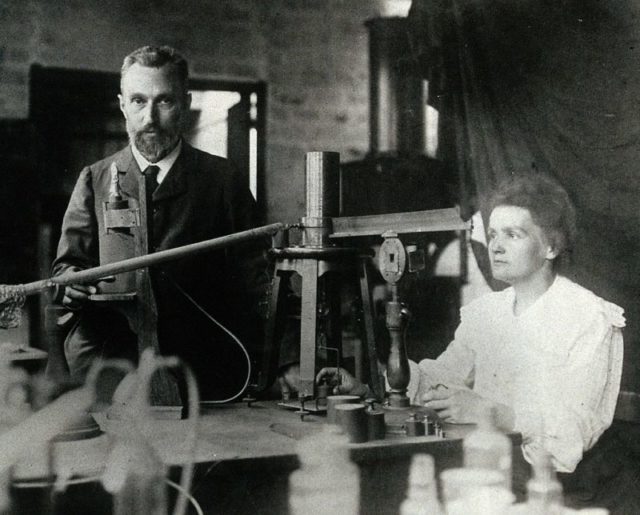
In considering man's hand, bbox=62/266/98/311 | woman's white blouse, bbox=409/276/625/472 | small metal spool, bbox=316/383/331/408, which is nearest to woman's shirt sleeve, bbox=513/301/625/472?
woman's white blouse, bbox=409/276/625/472

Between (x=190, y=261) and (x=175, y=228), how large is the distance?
4.1 inches

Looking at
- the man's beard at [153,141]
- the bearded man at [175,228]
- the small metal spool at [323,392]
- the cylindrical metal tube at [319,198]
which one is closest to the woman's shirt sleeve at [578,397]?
the small metal spool at [323,392]

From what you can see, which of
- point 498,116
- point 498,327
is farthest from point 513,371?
point 498,116

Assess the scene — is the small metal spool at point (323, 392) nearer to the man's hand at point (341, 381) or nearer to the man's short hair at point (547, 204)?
the man's hand at point (341, 381)

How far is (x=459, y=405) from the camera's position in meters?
1.86

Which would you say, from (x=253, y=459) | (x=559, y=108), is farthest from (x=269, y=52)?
(x=253, y=459)

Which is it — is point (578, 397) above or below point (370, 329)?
below

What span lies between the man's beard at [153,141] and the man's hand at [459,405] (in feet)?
3.35

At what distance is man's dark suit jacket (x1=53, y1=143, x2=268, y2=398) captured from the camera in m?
2.02

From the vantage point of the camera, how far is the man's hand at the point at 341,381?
1.96 meters

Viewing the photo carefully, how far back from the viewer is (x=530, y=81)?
2152 millimetres

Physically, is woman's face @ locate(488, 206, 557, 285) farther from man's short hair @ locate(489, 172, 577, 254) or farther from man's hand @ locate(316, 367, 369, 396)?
man's hand @ locate(316, 367, 369, 396)

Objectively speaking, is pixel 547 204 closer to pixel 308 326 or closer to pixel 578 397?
pixel 578 397

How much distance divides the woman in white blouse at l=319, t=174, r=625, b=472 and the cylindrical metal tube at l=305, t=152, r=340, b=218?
0.45m
